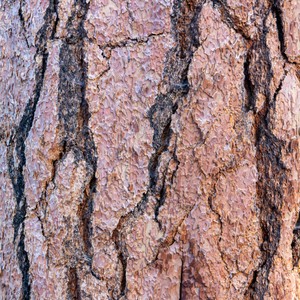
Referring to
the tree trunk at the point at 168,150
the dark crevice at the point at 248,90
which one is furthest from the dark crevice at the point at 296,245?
the dark crevice at the point at 248,90

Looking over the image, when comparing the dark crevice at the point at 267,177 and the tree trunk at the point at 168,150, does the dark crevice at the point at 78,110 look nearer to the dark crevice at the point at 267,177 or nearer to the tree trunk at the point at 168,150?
the tree trunk at the point at 168,150

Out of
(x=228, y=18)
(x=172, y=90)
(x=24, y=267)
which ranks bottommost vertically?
(x=24, y=267)

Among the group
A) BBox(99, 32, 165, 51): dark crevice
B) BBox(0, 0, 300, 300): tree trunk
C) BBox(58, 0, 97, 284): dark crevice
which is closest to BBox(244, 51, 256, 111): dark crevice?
BBox(0, 0, 300, 300): tree trunk

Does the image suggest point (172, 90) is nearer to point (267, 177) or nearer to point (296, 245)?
point (267, 177)

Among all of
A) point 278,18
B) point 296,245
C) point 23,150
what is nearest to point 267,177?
point 296,245

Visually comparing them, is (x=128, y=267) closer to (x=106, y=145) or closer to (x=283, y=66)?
(x=106, y=145)

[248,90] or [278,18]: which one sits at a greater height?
[278,18]
